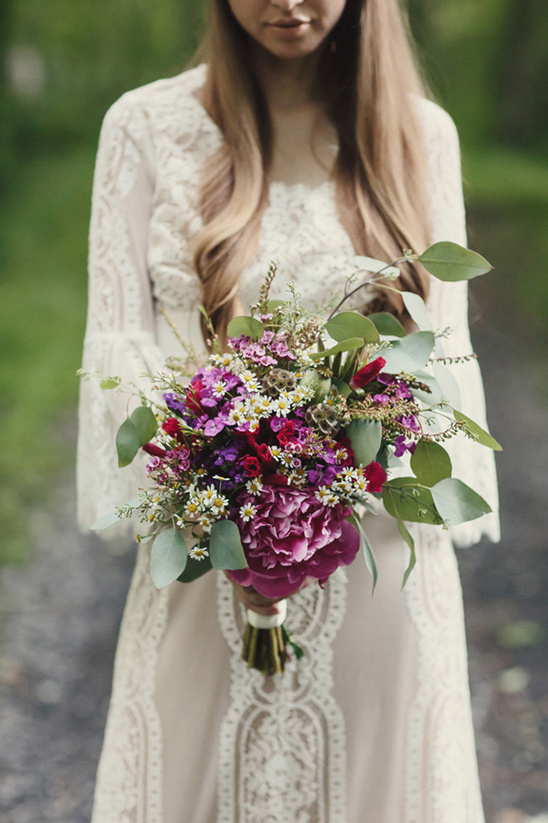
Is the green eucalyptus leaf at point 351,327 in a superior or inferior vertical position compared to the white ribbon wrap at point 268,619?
superior

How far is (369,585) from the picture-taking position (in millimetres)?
1772

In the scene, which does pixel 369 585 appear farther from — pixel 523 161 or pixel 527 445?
pixel 523 161

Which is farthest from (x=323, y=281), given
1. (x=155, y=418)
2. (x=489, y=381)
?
(x=489, y=381)

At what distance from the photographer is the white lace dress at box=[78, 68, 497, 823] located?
1.75 m

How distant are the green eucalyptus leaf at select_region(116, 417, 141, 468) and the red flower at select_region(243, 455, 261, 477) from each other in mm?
206

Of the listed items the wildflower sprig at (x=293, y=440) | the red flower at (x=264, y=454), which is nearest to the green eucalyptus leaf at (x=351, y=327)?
the wildflower sprig at (x=293, y=440)

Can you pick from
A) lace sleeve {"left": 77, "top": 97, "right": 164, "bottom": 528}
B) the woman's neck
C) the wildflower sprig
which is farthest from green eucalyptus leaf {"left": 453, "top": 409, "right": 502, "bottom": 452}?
the woman's neck

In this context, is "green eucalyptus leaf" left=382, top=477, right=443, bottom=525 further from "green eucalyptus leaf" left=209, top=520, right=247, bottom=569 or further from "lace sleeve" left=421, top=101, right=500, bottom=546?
"lace sleeve" left=421, top=101, right=500, bottom=546

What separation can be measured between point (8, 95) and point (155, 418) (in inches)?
380

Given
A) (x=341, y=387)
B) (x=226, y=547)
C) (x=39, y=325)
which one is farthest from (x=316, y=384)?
(x=39, y=325)

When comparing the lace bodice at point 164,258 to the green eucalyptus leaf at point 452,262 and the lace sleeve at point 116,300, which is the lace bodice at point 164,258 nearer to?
the lace sleeve at point 116,300

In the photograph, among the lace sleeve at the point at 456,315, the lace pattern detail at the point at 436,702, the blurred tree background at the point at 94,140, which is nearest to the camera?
the lace pattern detail at the point at 436,702

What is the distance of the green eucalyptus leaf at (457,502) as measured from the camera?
139 cm

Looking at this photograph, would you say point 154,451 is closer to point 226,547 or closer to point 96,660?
point 226,547
